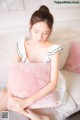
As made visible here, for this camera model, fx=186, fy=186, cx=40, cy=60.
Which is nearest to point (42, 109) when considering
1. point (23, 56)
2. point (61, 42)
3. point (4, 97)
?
point (4, 97)

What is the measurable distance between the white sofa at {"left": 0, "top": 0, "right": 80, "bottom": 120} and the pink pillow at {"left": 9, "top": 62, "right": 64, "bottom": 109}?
107 mm

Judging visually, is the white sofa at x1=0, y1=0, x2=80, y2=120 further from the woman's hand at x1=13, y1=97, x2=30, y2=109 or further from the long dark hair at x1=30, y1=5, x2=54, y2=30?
the long dark hair at x1=30, y1=5, x2=54, y2=30

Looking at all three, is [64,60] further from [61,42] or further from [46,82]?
[46,82]

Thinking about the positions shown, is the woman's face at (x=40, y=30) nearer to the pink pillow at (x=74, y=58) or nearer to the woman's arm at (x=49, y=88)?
the woman's arm at (x=49, y=88)

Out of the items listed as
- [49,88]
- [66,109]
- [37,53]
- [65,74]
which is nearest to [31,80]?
[49,88]

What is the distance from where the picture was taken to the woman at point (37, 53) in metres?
1.19

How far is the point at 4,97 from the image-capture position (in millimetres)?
1323

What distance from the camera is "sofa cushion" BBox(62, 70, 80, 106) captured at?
54.8 inches

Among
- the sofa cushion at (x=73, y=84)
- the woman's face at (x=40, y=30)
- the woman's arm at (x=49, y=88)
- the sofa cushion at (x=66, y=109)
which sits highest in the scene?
the woman's face at (x=40, y=30)

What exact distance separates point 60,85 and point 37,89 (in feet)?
0.84

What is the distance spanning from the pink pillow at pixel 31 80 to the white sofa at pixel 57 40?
0.35ft

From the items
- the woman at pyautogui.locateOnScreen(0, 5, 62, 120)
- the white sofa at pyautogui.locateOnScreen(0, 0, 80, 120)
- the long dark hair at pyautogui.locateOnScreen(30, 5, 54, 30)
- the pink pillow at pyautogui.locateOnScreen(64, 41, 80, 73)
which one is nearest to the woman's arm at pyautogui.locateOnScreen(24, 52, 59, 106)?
the woman at pyautogui.locateOnScreen(0, 5, 62, 120)

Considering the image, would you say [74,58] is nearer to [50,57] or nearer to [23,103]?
[50,57]

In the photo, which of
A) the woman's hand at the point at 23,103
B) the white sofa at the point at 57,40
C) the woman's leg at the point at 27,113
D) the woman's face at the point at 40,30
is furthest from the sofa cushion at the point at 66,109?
the woman's face at the point at 40,30
